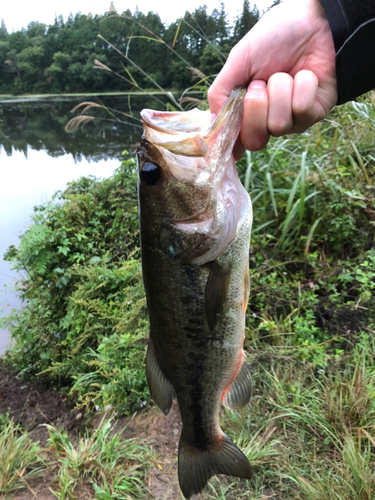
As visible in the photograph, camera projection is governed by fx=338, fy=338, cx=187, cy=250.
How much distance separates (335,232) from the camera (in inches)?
136

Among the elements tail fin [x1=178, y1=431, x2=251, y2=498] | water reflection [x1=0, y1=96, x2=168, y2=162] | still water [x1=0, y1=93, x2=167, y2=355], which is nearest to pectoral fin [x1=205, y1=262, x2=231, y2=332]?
tail fin [x1=178, y1=431, x2=251, y2=498]

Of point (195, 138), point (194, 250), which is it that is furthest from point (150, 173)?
point (194, 250)

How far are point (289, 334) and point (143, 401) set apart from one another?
141 centimetres

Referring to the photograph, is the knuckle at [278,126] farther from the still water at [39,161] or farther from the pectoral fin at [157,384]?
the still water at [39,161]

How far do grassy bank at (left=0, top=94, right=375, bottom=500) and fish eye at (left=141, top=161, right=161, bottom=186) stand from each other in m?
1.89

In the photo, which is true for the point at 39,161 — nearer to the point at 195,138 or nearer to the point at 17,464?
the point at 17,464

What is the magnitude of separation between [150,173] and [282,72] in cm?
68

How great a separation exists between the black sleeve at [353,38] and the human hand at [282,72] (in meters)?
0.10

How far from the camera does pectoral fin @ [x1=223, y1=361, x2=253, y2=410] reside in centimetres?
155

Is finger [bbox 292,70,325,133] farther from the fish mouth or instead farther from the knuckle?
the fish mouth

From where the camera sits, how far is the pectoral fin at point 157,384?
59.6 inches

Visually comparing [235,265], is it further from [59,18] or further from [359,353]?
[59,18]

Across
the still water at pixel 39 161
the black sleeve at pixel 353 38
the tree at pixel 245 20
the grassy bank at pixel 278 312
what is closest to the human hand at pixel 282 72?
the black sleeve at pixel 353 38

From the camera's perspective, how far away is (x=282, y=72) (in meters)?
1.36
